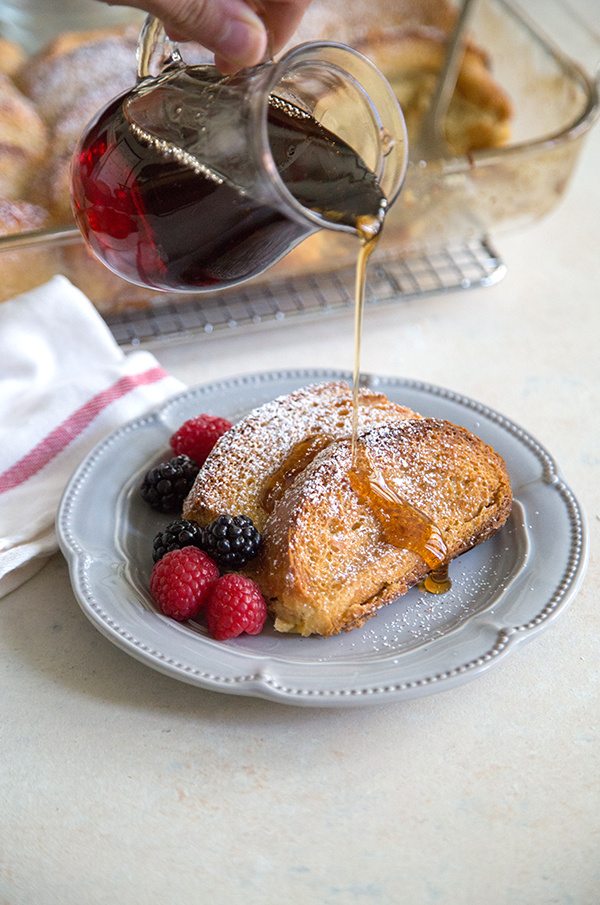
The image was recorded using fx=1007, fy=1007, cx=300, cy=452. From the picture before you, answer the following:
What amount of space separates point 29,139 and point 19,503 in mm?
807

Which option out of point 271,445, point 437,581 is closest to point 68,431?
point 271,445

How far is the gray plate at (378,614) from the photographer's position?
1.12 meters

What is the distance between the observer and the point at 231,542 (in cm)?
123

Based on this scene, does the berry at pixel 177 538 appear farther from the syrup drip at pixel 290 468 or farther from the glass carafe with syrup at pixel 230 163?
the glass carafe with syrup at pixel 230 163

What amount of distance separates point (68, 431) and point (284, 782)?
684 millimetres

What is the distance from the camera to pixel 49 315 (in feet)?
5.45

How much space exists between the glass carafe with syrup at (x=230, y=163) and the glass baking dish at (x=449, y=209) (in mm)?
478

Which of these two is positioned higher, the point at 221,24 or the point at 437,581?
the point at 221,24

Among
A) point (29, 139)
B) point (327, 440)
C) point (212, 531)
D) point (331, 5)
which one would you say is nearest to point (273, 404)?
point (327, 440)

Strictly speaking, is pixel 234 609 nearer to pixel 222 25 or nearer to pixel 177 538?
pixel 177 538

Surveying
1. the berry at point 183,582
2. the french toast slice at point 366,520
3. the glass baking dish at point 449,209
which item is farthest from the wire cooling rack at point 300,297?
the berry at point 183,582

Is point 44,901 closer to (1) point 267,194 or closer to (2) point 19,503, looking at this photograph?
(2) point 19,503

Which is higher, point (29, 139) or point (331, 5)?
point (331, 5)

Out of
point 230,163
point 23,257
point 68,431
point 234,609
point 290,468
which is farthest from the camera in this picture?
point 23,257
